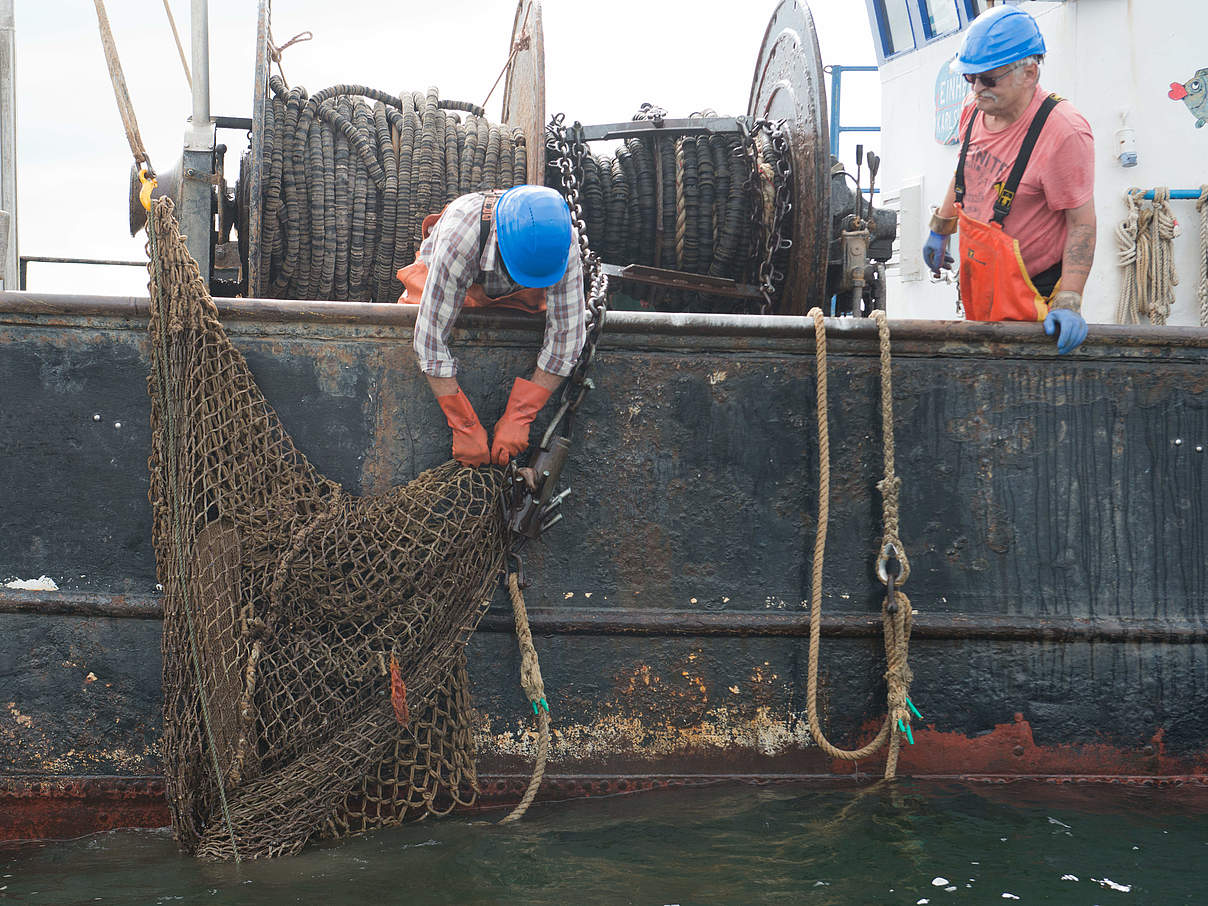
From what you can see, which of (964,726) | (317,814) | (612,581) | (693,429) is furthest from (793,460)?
(317,814)

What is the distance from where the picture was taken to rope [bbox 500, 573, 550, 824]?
133 inches

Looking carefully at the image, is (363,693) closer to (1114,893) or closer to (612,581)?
(612,581)

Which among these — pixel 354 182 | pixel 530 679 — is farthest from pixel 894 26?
pixel 530 679

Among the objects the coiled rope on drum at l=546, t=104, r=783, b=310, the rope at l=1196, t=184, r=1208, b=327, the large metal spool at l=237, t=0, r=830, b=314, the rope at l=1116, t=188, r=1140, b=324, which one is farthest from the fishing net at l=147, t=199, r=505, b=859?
the rope at l=1196, t=184, r=1208, b=327

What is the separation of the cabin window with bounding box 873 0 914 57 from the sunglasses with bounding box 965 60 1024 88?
3923mm

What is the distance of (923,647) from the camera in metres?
3.67

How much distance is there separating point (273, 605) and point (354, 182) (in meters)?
2.08

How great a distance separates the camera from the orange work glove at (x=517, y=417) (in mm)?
3352

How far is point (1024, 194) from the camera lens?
383 cm

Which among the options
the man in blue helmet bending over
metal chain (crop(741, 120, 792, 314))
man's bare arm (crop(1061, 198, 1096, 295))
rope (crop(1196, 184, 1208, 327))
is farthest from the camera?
rope (crop(1196, 184, 1208, 327))

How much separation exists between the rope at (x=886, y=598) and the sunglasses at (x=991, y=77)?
1100 mm

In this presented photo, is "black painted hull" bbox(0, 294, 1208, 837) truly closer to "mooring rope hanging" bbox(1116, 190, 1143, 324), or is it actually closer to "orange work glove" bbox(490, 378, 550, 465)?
"orange work glove" bbox(490, 378, 550, 465)

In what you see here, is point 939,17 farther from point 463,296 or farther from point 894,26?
point 463,296

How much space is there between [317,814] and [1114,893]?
7.77 feet
